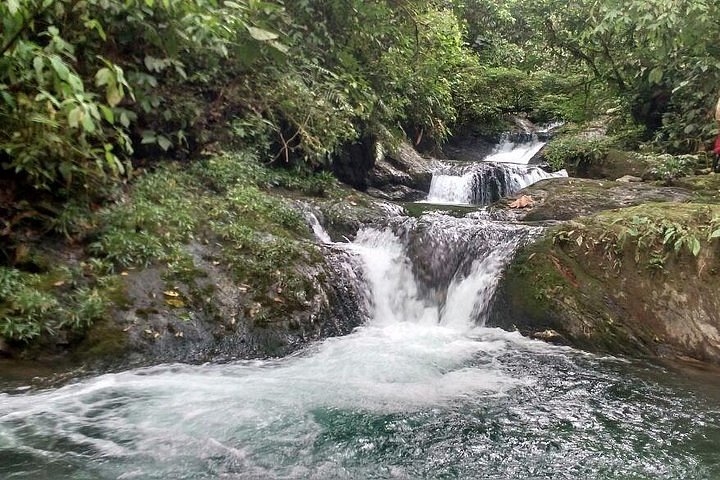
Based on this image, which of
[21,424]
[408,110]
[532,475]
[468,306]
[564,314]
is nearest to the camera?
[532,475]

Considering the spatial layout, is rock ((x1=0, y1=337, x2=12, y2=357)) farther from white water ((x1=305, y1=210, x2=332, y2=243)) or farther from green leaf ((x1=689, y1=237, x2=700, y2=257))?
green leaf ((x1=689, y1=237, x2=700, y2=257))

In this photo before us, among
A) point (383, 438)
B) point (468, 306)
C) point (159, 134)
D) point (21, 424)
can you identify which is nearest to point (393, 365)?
point (383, 438)

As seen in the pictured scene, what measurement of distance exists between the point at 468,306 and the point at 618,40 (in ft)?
25.2

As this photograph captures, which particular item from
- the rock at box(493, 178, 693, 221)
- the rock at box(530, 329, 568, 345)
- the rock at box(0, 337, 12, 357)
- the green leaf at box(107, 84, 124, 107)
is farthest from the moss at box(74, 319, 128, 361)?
the rock at box(493, 178, 693, 221)

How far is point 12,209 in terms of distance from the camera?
4734 mm

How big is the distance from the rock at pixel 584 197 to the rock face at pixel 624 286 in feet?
5.40

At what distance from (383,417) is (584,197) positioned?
19.1 ft

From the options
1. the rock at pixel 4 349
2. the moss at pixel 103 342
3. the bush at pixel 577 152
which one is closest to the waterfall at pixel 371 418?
the moss at pixel 103 342

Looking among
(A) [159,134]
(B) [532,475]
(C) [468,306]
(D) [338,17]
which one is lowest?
(B) [532,475]

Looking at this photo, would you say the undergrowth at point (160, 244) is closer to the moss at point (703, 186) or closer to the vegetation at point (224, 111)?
the vegetation at point (224, 111)

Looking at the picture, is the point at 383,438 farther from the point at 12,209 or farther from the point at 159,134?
the point at 159,134

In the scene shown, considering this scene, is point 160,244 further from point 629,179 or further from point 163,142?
point 629,179

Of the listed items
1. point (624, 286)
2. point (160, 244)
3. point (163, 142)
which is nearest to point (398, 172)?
point (163, 142)

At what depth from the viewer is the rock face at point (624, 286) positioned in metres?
5.09
